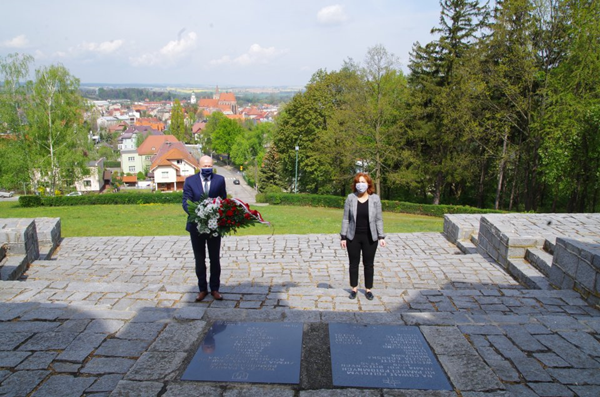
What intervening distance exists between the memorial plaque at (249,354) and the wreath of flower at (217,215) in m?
1.28

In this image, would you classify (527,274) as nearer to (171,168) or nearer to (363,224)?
(363,224)

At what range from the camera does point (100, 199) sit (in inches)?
1017

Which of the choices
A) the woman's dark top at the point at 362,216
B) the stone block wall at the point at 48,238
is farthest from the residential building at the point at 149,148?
the woman's dark top at the point at 362,216

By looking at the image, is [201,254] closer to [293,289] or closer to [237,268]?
[293,289]

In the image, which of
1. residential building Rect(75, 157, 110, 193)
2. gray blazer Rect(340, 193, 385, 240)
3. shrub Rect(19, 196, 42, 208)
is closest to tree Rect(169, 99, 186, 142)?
residential building Rect(75, 157, 110, 193)

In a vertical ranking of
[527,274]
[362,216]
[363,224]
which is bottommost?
[527,274]

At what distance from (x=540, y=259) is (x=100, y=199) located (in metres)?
25.2

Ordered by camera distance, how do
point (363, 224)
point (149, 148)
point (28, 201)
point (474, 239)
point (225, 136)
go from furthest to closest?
1. point (225, 136)
2. point (149, 148)
3. point (28, 201)
4. point (474, 239)
5. point (363, 224)

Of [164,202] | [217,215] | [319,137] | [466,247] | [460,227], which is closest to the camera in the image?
[217,215]

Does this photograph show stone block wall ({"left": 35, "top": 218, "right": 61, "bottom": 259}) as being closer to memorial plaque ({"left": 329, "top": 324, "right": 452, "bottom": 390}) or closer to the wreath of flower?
the wreath of flower

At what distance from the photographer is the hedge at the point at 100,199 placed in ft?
79.7

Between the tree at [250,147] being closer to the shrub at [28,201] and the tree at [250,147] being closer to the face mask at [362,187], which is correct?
the shrub at [28,201]

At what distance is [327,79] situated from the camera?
34281 mm

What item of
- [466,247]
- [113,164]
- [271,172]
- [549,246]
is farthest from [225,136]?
[549,246]
